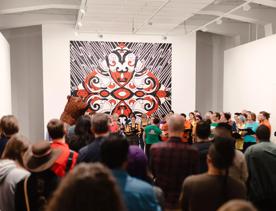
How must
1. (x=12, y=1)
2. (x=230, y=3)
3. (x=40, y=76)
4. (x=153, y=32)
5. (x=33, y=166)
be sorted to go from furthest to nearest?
(x=40, y=76)
(x=153, y=32)
(x=230, y=3)
(x=12, y=1)
(x=33, y=166)

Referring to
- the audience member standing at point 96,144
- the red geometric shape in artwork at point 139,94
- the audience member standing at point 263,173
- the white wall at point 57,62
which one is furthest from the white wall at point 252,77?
the audience member standing at point 96,144

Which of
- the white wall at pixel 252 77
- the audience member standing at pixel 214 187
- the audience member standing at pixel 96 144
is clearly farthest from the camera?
the white wall at pixel 252 77

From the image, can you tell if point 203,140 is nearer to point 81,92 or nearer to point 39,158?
point 39,158

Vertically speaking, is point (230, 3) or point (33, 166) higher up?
point (230, 3)

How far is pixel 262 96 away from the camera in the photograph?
973 cm

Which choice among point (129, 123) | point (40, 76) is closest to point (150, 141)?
point (129, 123)

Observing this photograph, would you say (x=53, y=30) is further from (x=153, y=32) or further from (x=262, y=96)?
(x=262, y=96)

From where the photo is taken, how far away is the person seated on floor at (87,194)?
39.1 inches

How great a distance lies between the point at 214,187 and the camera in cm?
238

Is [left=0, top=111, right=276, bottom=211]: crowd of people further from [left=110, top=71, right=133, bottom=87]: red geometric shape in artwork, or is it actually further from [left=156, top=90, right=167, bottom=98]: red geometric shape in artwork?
[left=156, top=90, right=167, bottom=98]: red geometric shape in artwork

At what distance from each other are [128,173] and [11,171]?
0.98 meters

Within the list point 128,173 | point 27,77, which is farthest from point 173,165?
point 27,77

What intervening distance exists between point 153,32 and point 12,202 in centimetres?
946

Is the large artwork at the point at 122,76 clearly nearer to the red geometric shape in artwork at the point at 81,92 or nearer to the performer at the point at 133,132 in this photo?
the red geometric shape in artwork at the point at 81,92
